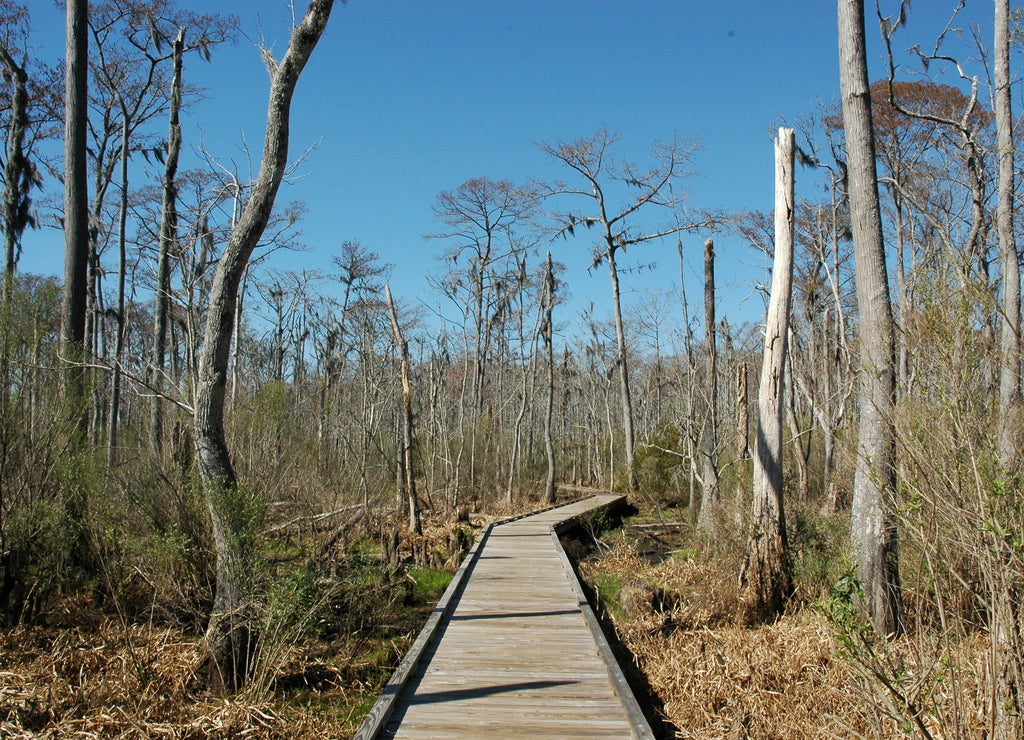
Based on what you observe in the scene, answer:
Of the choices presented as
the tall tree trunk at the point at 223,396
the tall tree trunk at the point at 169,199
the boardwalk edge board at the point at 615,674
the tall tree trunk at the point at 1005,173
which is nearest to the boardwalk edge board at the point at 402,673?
the tall tree trunk at the point at 223,396

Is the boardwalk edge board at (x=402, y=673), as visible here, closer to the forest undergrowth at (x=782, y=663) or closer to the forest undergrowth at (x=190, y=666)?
the forest undergrowth at (x=190, y=666)

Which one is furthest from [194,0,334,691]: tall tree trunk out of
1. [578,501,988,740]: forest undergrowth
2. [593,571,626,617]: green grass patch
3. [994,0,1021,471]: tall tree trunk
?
[994,0,1021,471]: tall tree trunk

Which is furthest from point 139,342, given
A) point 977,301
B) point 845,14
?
point 977,301

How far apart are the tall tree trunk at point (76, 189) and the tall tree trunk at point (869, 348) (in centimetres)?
841

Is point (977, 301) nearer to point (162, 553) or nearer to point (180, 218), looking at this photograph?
point (162, 553)

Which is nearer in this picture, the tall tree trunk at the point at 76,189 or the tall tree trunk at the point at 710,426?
the tall tree trunk at the point at 76,189

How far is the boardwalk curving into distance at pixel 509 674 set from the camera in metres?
4.55

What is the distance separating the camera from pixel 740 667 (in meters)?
5.89

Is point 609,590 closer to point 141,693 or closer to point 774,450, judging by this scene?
point 774,450

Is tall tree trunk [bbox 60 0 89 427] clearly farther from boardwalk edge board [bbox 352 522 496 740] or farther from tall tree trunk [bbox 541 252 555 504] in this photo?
tall tree trunk [bbox 541 252 555 504]

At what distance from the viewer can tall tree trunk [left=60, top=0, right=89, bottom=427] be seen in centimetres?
868

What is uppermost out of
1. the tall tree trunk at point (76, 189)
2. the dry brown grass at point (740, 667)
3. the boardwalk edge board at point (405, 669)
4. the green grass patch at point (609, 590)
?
the tall tree trunk at point (76, 189)

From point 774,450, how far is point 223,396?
5.64 metres

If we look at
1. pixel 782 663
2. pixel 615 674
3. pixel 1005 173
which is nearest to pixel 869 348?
pixel 782 663
